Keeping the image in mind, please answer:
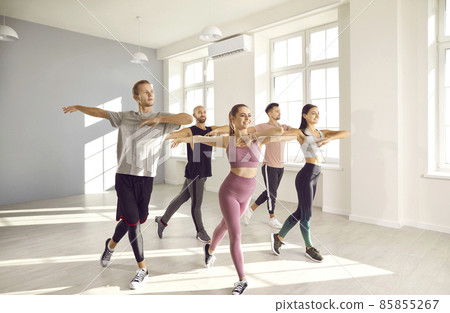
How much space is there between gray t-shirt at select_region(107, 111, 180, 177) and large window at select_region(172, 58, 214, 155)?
4208 mm

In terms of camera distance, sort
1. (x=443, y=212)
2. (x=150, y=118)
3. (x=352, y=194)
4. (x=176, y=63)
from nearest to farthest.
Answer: (x=150, y=118) < (x=443, y=212) < (x=352, y=194) < (x=176, y=63)

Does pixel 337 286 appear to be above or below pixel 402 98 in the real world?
below

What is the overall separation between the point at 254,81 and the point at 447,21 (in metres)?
2.60

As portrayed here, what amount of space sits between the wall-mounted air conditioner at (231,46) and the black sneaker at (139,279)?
3.94 m

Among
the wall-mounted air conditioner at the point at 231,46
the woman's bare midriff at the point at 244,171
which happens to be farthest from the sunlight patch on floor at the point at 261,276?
the wall-mounted air conditioner at the point at 231,46

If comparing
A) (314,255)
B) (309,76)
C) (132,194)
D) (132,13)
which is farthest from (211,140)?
(132,13)

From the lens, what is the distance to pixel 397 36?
10.9 feet

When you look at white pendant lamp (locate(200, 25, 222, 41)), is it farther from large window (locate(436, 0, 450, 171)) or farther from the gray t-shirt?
large window (locate(436, 0, 450, 171))

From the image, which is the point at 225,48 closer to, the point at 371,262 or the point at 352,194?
the point at 352,194

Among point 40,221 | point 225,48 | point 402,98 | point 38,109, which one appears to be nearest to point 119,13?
point 225,48

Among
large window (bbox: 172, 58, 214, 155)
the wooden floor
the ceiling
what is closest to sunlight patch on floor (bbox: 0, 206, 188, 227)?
the wooden floor

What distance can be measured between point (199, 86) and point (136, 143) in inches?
194

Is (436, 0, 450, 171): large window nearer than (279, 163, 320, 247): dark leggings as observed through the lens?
No

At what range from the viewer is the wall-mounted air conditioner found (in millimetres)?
5035
